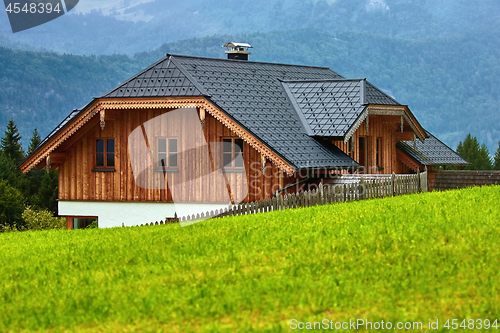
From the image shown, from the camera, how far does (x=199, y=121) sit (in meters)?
28.2

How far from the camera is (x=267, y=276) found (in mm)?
11289

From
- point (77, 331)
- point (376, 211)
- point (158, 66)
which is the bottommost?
point (77, 331)

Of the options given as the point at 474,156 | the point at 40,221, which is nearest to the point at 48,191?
the point at 40,221

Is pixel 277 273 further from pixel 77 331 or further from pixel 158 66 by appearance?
pixel 158 66

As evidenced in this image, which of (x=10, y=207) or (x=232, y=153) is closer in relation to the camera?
(x=232, y=153)

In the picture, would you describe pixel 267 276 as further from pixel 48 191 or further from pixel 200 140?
pixel 48 191

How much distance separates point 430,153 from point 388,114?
748cm

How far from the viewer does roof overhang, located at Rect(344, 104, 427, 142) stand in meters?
28.4

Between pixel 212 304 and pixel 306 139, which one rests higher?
pixel 306 139

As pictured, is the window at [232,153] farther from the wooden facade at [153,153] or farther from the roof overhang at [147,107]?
→ the roof overhang at [147,107]

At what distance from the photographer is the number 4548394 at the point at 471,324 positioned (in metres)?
8.83

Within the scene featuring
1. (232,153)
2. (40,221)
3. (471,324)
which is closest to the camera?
(471,324)

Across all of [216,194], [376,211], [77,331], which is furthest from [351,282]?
[216,194]

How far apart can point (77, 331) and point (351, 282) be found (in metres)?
3.89
